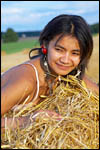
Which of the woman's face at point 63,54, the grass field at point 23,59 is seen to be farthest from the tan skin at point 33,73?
the grass field at point 23,59

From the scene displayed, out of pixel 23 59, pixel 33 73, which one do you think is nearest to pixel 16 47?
pixel 23 59

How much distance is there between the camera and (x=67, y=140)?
1.41 metres

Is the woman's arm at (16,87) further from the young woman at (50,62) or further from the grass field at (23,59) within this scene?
the grass field at (23,59)

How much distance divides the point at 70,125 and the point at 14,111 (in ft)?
1.55

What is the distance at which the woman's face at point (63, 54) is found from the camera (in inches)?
75.2

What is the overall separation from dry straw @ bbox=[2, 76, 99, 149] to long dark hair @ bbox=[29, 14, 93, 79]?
0.55 metres

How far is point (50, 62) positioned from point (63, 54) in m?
0.18

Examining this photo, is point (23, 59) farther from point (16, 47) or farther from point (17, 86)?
point (17, 86)

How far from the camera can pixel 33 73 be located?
6.81 ft

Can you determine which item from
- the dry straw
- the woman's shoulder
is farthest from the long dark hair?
the dry straw

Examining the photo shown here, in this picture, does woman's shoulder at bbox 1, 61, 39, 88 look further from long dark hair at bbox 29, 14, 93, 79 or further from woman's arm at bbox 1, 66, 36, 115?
long dark hair at bbox 29, 14, 93, 79

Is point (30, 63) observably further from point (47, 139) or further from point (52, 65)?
point (47, 139)

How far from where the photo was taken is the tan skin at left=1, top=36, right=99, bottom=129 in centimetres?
177

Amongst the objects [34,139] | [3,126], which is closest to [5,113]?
[3,126]
